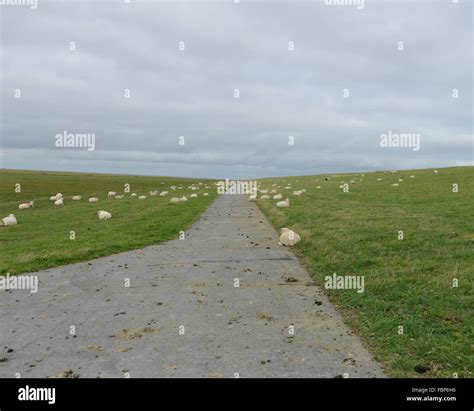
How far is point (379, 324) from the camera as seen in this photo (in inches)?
320

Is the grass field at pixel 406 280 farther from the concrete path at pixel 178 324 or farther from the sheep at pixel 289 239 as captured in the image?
the concrete path at pixel 178 324

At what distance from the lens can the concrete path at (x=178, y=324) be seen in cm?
652

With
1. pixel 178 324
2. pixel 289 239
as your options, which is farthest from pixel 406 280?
pixel 289 239

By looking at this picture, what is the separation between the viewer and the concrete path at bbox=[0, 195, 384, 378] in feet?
21.4

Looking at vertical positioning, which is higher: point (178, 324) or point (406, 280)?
point (406, 280)

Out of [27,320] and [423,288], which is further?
[423,288]

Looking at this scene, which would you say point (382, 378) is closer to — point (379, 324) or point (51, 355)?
point (379, 324)

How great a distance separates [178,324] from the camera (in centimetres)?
842

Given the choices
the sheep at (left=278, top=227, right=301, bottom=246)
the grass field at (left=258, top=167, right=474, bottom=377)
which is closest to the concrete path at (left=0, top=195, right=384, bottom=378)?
the grass field at (left=258, top=167, right=474, bottom=377)

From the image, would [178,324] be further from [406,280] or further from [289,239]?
[289,239]

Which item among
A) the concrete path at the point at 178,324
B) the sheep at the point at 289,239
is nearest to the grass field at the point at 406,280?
the sheep at the point at 289,239

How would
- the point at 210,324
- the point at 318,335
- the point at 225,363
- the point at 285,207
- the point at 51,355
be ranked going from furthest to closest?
1. the point at 285,207
2. the point at 210,324
3. the point at 318,335
4. the point at 51,355
5. the point at 225,363
